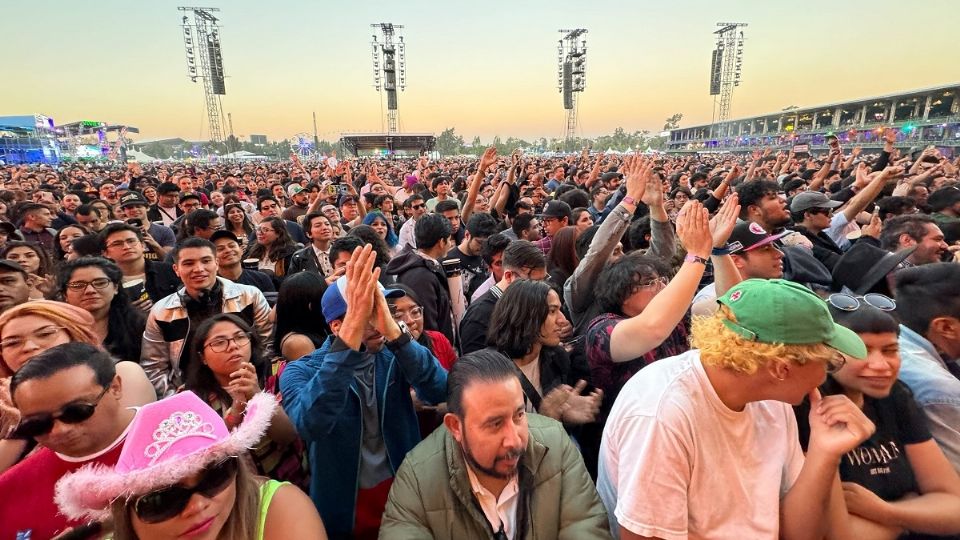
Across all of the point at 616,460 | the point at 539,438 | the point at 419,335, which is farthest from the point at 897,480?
the point at 419,335

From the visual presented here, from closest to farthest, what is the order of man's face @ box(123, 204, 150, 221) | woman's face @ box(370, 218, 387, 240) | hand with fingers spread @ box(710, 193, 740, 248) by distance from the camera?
1. hand with fingers spread @ box(710, 193, 740, 248)
2. woman's face @ box(370, 218, 387, 240)
3. man's face @ box(123, 204, 150, 221)

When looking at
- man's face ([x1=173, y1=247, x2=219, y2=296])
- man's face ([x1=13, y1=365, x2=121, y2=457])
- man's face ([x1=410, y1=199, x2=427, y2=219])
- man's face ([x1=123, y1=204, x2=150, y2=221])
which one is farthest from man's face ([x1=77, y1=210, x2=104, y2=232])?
man's face ([x1=13, y1=365, x2=121, y2=457])

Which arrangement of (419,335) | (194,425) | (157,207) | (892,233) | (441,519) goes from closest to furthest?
(194,425) → (441,519) → (419,335) → (892,233) → (157,207)

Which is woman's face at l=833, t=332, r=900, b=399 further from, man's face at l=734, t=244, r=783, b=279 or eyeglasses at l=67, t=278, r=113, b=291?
eyeglasses at l=67, t=278, r=113, b=291

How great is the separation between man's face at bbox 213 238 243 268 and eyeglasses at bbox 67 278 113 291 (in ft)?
3.66

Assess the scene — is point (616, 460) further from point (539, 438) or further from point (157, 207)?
point (157, 207)

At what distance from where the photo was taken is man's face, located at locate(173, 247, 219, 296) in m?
3.21

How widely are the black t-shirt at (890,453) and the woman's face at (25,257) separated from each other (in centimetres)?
592

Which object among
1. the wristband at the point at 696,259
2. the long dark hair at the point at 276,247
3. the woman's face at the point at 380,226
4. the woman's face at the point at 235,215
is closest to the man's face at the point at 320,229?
the long dark hair at the point at 276,247

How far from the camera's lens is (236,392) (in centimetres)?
216

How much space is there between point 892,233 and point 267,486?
5.11 meters

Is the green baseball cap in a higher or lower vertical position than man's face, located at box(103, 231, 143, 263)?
higher

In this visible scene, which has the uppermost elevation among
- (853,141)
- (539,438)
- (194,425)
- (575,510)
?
(853,141)

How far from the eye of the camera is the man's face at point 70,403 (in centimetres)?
159
